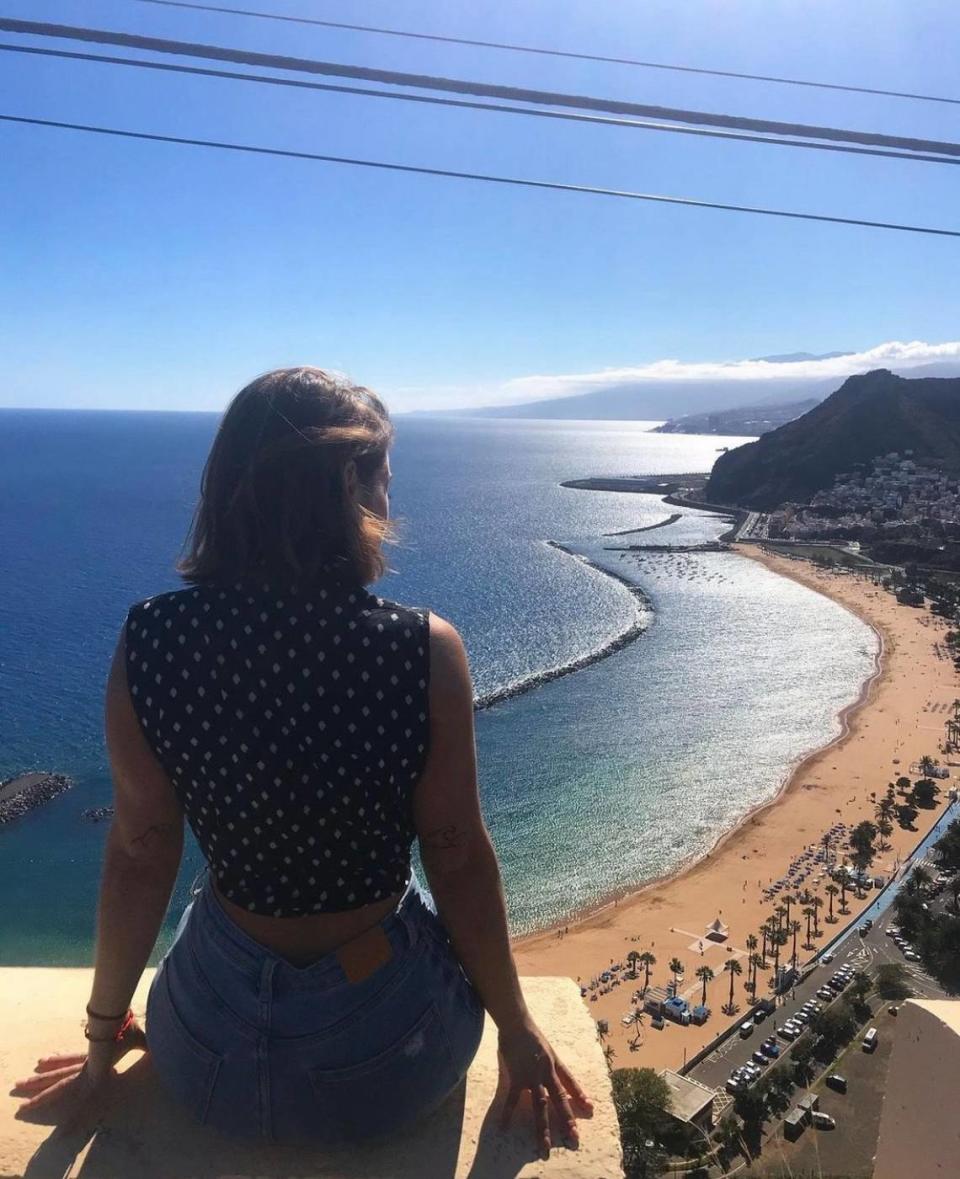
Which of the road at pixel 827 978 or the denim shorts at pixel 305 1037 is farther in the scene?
the road at pixel 827 978

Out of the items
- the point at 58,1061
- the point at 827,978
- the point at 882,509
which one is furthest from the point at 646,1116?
the point at 882,509

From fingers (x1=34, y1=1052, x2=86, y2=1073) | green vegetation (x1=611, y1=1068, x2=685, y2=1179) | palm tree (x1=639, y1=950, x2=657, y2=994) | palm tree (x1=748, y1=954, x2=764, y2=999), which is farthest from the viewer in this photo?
palm tree (x1=748, y1=954, x2=764, y2=999)

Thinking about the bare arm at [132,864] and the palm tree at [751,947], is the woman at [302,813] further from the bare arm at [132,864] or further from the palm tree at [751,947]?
the palm tree at [751,947]

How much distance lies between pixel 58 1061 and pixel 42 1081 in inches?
1.9

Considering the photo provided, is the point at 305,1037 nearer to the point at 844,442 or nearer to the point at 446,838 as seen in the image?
the point at 446,838

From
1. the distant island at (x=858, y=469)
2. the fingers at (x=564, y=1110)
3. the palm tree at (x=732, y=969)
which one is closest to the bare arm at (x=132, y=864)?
the fingers at (x=564, y=1110)

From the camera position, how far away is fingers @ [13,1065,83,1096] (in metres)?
1.43

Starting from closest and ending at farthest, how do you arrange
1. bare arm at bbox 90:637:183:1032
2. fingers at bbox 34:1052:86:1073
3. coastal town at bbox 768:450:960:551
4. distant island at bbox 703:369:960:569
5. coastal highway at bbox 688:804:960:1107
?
bare arm at bbox 90:637:183:1032
fingers at bbox 34:1052:86:1073
coastal highway at bbox 688:804:960:1107
coastal town at bbox 768:450:960:551
distant island at bbox 703:369:960:569

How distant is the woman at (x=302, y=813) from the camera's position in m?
1.16

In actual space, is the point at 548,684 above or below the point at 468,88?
below

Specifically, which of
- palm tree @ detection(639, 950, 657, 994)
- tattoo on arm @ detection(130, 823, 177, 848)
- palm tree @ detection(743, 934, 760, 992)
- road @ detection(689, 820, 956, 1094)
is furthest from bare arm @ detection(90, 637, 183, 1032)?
palm tree @ detection(743, 934, 760, 992)

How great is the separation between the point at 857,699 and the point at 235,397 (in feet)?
89.9

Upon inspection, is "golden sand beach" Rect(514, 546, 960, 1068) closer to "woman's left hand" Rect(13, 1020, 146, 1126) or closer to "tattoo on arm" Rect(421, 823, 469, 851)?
"woman's left hand" Rect(13, 1020, 146, 1126)

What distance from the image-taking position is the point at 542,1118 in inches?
52.3
